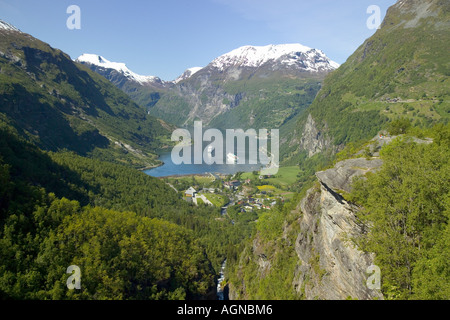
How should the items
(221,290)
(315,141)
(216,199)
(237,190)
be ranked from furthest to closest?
(315,141) < (237,190) < (216,199) < (221,290)

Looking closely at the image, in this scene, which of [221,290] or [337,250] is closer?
[337,250]

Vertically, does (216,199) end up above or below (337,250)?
above

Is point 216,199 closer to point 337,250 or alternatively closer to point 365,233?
point 337,250

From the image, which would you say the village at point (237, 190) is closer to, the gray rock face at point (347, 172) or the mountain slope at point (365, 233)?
the mountain slope at point (365, 233)

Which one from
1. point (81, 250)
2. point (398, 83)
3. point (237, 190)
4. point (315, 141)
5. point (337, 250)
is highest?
point (398, 83)

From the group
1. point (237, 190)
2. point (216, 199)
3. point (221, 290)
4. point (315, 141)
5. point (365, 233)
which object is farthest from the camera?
point (315, 141)

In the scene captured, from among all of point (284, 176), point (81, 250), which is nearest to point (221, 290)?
point (81, 250)
